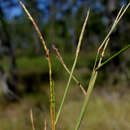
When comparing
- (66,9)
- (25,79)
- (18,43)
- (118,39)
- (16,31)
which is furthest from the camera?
(18,43)

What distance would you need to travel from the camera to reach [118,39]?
2832mm

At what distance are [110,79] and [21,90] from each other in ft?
4.62

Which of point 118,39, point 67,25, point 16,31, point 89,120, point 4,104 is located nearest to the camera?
point 89,120

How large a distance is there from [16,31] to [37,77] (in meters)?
18.8

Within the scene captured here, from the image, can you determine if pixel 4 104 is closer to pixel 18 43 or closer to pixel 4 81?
pixel 4 81

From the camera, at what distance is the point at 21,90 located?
310cm

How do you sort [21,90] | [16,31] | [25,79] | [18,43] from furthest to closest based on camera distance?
[18,43] → [16,31] → [25,79] → [21,90]

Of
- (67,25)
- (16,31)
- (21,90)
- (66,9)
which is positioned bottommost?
(16,31)

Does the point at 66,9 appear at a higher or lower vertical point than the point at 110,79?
lower

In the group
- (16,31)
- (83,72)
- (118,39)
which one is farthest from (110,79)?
(16,31)

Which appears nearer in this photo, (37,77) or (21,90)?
(21,90)

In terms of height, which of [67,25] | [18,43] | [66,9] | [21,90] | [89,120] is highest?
[89,120]

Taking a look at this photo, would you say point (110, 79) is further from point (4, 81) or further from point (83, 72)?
point (4, 81)

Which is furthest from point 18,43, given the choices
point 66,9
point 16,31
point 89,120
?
point 89,120
